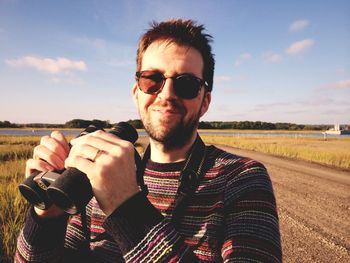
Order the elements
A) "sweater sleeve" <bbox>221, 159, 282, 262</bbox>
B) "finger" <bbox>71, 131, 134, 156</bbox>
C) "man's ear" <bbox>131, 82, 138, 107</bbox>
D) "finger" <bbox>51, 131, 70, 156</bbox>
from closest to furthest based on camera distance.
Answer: "finger" <bbox>71, 131, 134, 156</bbox> < "sweater sleeve" <bbox>221, 159, 282, 262</bbox> < "finger" <bbox>51, 131, 70, 156</bbox> < "man's ear" <bbox>131, 82, 138, 107</bbox>

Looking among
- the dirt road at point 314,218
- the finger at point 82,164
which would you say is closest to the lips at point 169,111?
the finger at point 82,164

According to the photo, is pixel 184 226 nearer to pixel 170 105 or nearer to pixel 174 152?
pixel 174 152

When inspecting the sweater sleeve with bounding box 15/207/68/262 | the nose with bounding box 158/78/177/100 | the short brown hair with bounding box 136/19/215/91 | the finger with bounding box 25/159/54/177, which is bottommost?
the sweater sleeve with bounding box 15/207/68/262

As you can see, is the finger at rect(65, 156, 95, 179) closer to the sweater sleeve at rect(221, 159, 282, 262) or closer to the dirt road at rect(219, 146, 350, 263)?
the sweater sleeve at rect(221, 159, 282, 262)

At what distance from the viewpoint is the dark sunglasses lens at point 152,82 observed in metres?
1.93

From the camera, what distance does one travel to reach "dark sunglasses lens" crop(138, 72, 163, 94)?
1.93 m

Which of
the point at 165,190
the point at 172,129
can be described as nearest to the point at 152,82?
the point at 172,129

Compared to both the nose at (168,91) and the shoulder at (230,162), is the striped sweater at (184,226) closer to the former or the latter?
the shoulder at (230,162)

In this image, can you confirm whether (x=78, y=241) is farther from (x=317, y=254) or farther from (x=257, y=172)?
(x=317, y=254)

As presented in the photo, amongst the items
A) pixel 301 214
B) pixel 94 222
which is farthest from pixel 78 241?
pixel 301 214

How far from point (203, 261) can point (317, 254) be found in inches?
165

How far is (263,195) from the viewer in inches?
53.2

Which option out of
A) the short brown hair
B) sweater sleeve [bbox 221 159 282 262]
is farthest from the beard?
sweater sleeve [bbox 221 159 282 262]

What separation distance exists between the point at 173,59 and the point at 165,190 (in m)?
0.87
